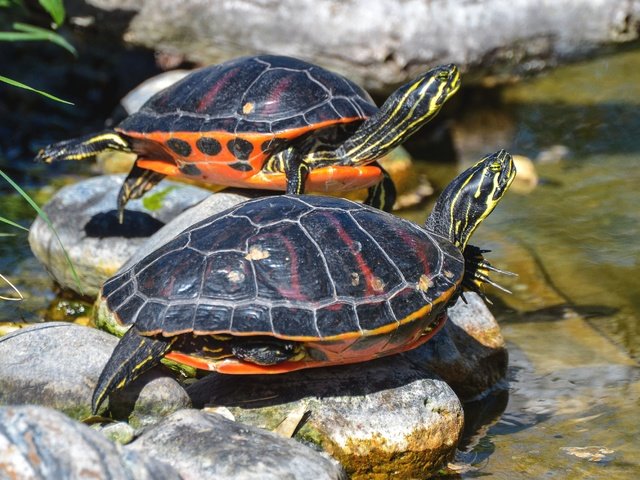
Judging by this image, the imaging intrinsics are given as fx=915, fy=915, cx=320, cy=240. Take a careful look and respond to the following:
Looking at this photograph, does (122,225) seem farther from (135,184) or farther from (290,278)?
(290,278)

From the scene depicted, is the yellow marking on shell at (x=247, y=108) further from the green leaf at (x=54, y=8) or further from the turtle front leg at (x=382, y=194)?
the green leaf at (x=54, y=8)

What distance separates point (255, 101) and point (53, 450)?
2.90 m

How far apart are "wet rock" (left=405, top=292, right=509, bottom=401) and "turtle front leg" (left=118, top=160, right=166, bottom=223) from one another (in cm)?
207

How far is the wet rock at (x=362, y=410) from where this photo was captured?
3.87 metres

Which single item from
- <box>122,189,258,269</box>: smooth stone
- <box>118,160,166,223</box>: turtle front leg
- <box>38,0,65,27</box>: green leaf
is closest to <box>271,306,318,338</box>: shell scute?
<box>122,189,258,269</box>: smooth stone

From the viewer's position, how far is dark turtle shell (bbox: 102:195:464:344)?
3.66m

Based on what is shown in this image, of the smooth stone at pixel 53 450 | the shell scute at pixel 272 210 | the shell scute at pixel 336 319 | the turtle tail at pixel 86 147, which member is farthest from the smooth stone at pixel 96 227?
the smooth stone at pixel 53 450

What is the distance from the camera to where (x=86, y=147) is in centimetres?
564

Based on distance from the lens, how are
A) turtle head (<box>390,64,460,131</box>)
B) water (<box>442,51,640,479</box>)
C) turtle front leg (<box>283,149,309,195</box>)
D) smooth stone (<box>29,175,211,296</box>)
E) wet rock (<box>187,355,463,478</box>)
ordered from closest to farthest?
wet rock (<box>187,355,463,478</box>) < water (<box>442,51,640,479</box>) < turtle front leg (<box>283,149,309,195</box>) < turtle head (<box>390,64,460,131</box>) < smooth stone (<box>29,175,211,296</box>)

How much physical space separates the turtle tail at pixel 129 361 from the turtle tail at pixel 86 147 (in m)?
2.15

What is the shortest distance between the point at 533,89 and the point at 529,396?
20.3 feet

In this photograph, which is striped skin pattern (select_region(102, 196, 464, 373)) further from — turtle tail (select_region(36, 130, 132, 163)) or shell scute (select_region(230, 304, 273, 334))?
turtle tail (select_region(36, 130, 132, 163))

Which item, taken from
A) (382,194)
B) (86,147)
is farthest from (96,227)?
(382,194)

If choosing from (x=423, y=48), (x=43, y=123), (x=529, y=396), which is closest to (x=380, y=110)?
(x=529, y=396)
